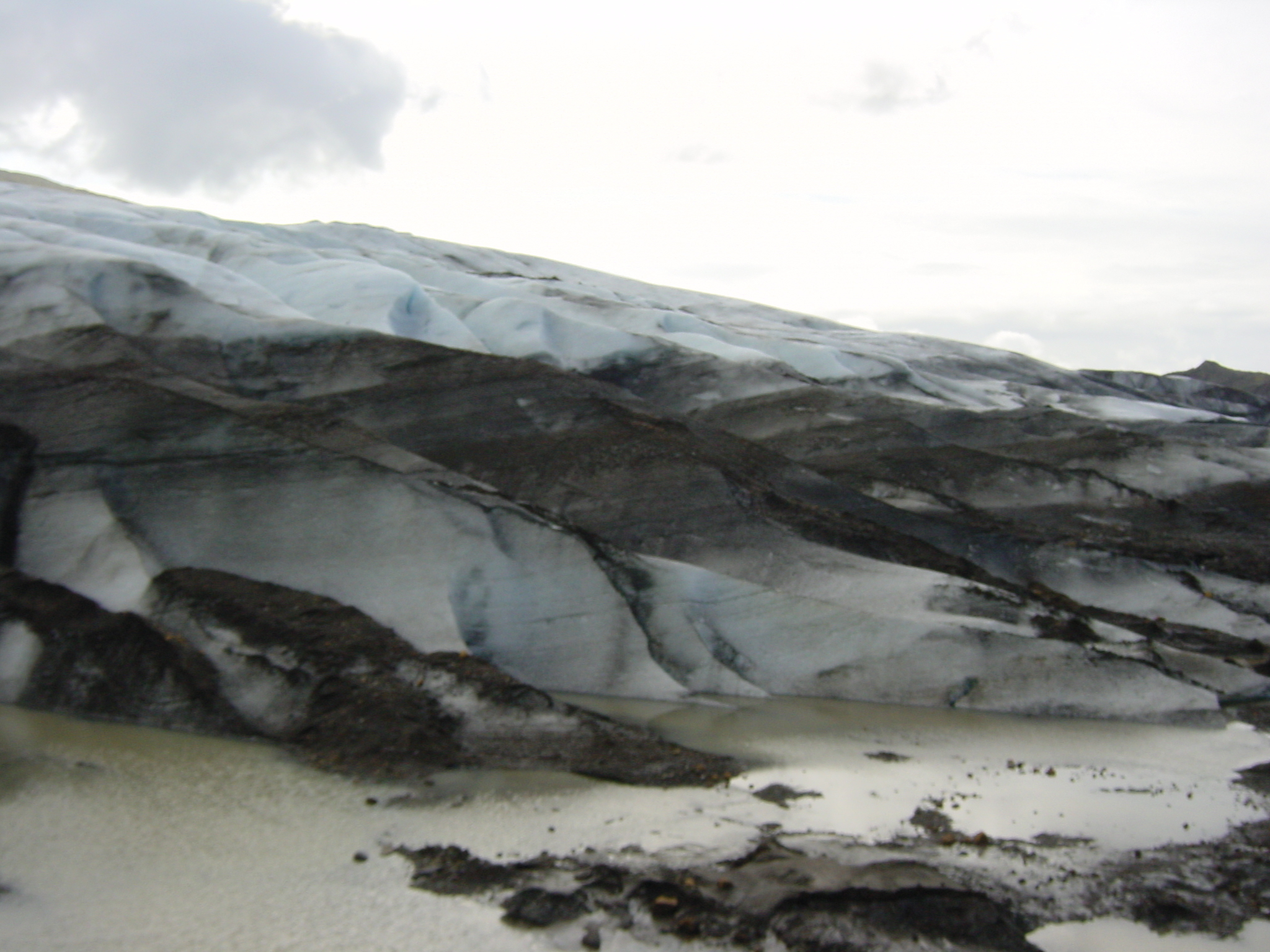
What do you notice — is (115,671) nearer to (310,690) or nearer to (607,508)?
(310,690)

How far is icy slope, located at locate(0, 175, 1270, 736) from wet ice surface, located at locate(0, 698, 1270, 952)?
0.84 meters

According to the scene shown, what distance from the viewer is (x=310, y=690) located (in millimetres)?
7984

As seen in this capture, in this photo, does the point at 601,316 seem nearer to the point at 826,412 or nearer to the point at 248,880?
the point at 826,412

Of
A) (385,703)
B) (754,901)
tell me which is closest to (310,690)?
(385,703)

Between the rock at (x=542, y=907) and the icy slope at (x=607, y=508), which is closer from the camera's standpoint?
the rock at (x=542, y=907)

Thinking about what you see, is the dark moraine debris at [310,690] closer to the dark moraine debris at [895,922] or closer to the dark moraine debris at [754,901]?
the dark moraine debris at [754,901]

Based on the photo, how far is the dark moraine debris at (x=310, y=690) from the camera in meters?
7.46

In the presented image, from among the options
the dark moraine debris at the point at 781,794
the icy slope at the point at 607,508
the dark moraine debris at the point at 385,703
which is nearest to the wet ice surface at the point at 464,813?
the dark moraine debris at the point at 781,794

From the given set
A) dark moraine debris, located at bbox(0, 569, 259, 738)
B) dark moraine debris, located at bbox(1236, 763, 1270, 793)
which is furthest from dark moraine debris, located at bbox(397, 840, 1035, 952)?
dark moraine debris, located at bbox(1236, 763, 1270, 793)

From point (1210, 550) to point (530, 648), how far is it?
817 centimetres

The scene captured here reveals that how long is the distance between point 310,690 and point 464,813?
6.40 ft

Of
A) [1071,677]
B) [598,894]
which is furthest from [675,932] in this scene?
[1071,677]

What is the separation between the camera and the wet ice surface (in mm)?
5262

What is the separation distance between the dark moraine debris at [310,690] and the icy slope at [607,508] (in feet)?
1.41
